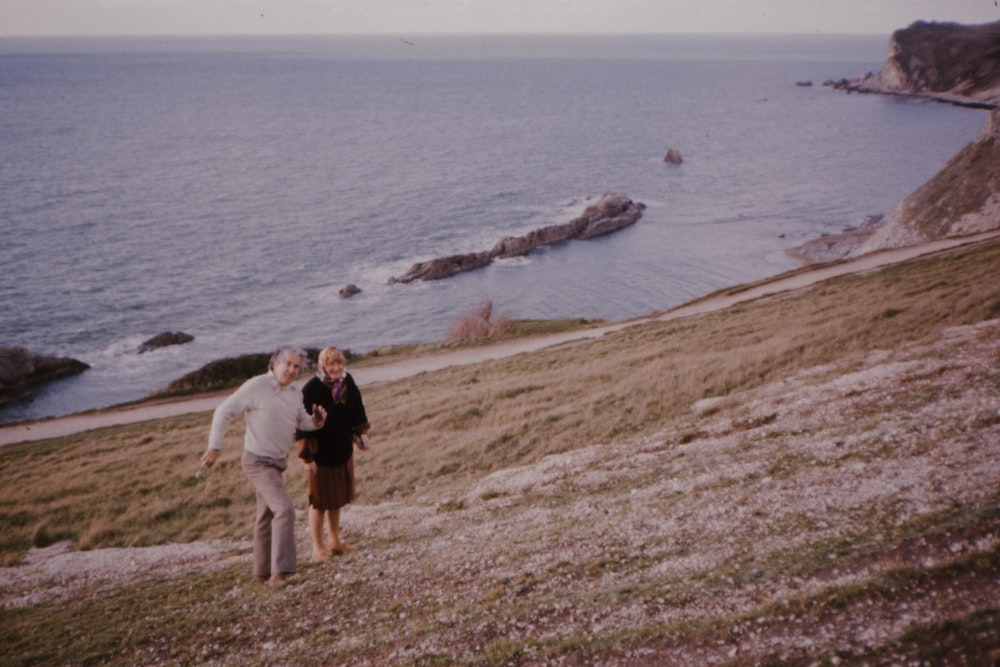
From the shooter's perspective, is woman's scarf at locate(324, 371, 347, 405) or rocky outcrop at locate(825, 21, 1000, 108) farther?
rocky outcrop at locate(825, 21, 1000, 108)

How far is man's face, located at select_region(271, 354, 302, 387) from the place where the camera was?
9555 millimetres

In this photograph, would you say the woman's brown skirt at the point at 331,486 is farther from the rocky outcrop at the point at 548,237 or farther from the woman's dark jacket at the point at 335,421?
the rocky outcrop at the point at 548,237

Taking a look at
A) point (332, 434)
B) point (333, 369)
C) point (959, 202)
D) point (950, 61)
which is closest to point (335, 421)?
point (332, 434)

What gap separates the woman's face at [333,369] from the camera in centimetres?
1009

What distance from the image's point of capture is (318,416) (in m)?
10.1

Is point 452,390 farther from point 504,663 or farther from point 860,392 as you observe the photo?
point 504,663

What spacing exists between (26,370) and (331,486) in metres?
52.7

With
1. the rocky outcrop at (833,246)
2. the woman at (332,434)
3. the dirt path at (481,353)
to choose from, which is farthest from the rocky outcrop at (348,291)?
the woman at (332,434)

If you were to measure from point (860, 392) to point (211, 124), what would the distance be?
19426 centimetres

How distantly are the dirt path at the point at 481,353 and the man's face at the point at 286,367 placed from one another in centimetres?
2762

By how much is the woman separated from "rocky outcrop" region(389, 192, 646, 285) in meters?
62.9

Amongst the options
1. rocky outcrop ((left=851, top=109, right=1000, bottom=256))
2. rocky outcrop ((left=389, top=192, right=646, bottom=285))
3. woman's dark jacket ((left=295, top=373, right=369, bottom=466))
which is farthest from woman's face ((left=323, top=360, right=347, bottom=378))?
rocky outcrop ((left=389, top=192, right=646, bottom=285))

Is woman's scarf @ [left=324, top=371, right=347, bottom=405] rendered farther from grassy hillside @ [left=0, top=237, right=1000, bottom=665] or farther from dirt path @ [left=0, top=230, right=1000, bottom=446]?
dirt path @ [left=0, top=230, right=1000, bottom=446]

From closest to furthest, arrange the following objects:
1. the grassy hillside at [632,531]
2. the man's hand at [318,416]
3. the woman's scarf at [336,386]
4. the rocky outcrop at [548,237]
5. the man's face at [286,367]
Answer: the grassy hillside at [632,531] < the man's face at [286,367] < the man's hand at [318,416] < the woman's scarf at [336,386] < the rocky outcrop at [548,237]
